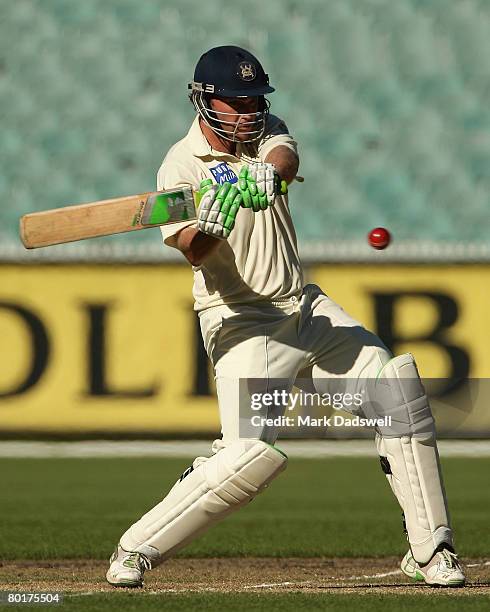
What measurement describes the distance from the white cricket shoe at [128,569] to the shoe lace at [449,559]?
1001 millimetres

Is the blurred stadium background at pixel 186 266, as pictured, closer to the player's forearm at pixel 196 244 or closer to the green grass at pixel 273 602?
the green grass at pixel 273 602

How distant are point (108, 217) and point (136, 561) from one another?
45.8 inches

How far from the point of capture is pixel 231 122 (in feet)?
17.2

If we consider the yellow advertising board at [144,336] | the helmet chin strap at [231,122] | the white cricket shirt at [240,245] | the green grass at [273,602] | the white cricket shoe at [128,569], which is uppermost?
the helmet chin strap at [231,122]

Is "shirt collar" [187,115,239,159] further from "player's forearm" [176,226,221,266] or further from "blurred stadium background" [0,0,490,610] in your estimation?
"blurred stadium background" [0,0,490,610]

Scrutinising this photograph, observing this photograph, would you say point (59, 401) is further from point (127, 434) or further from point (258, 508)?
point (258, 508)

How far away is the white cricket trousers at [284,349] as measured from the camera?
5.17 meters

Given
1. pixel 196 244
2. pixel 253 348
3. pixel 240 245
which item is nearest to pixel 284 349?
pixel 253 348

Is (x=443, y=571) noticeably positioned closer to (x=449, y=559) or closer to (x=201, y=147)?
(x=449, y=559)

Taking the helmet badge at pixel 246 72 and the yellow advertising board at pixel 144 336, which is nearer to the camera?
the helmet badge at pixel 246 72

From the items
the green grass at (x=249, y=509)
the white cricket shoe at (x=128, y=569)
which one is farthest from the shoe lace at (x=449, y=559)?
the green grass at (x=249, y=509)

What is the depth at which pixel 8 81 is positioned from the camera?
481 inches

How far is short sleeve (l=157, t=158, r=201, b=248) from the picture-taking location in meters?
5.12

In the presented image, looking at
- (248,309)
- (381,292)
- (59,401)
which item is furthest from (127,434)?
(248,309)
